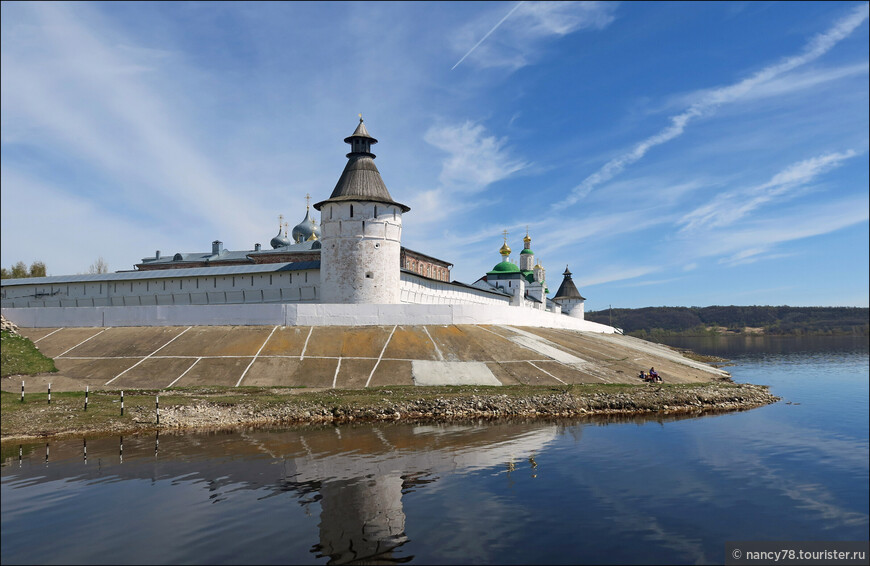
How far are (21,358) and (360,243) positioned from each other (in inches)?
811

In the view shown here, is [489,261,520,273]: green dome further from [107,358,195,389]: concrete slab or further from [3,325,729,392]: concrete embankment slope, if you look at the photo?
[107,358,195,389]: concrete slab

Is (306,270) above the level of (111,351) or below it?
above

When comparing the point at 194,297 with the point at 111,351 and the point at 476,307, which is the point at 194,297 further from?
the point at 476,307

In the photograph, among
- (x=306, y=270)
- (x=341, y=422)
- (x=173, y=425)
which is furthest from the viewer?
(x=306, y=270)

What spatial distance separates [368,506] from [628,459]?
879 centimetres

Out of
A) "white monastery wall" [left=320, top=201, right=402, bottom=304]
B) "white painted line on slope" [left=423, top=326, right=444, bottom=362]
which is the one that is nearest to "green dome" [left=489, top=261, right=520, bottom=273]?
"white monastery wall" [left=320, top=201, right=402, bottom=304]

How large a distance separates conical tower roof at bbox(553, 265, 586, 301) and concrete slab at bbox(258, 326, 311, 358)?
229ft

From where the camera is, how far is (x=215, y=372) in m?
28.5

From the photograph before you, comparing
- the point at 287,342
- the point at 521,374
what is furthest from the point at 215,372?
the point at 521,374

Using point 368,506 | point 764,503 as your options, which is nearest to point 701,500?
point 764,503

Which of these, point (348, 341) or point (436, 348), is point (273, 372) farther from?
point (436, 348)

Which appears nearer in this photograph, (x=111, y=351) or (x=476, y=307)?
(x=111, y=351)

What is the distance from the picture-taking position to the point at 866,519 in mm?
11406

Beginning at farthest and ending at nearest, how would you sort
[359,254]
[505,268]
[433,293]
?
[505,268], [433,293], [359,254]
